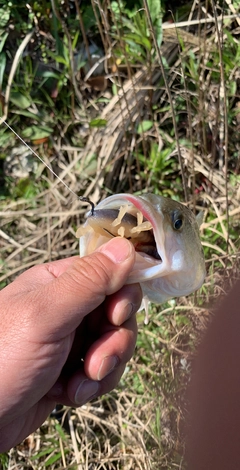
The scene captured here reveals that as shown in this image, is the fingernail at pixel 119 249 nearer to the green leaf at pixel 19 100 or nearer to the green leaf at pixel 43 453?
the green leaf at pixel 43 453

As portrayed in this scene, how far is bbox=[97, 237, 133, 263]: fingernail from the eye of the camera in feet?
4.75

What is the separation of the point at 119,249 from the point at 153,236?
178 millimetres

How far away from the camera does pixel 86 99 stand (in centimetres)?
319

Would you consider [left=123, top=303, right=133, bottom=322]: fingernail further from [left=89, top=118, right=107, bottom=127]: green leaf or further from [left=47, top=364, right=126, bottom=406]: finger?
[left=89, top=118, right=107, bottom=127]: green leaf

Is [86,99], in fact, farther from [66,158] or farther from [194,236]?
[194,236]

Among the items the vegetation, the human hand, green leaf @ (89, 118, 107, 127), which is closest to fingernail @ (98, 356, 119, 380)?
the human hand

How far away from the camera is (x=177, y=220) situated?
5.04 ft

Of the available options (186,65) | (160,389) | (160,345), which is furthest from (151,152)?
(160,389)

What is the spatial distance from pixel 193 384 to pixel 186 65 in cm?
192

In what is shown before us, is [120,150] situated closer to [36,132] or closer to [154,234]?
[36,132]

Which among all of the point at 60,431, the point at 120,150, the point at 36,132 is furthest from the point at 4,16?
the point at 60,431

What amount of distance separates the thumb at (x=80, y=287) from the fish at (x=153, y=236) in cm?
6

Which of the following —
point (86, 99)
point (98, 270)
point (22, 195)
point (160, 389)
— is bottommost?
point (160, 389)

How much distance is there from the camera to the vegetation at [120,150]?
2.59 m
